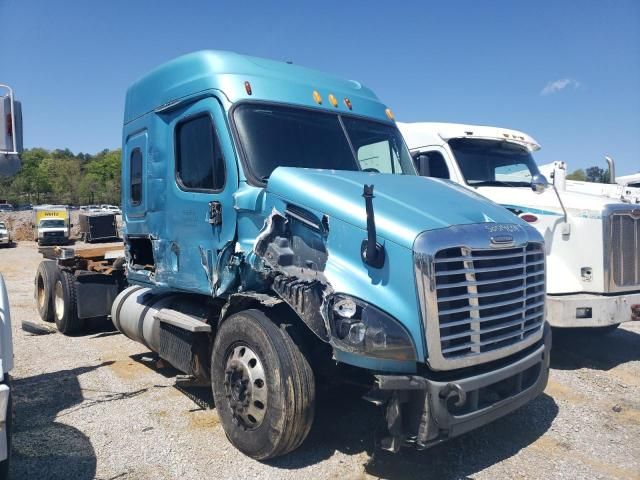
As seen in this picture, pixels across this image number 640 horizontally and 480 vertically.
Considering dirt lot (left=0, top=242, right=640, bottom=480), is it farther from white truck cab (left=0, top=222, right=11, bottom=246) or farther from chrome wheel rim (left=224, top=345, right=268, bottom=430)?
white truck cab (left=0, top=222, right=11, bottom=246)

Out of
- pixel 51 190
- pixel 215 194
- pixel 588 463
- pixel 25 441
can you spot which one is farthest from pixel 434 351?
pixel 51 190

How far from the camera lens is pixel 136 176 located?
5.98 meters

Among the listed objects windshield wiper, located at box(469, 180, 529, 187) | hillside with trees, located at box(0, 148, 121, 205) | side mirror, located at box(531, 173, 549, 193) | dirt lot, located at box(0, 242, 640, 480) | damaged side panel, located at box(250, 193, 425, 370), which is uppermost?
hillside with trees, located at box(0, 148, 121, 205)

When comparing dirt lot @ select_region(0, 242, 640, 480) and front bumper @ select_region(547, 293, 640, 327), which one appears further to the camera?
front bumper @ select_region(547, 293, 640, 327)

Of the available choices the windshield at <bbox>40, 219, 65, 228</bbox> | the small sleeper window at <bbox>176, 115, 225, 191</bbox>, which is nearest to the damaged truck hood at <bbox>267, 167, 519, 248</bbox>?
the small sleeper window at <bbox>176, 115, 225, 191</bbox>

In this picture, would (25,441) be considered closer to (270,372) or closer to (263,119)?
(270,372)

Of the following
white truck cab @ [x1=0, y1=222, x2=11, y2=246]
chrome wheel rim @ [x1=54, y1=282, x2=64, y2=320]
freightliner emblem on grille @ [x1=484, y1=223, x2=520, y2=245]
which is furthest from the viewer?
white truck cab @ [x1=0, y1=222, x2=11, y2=246]

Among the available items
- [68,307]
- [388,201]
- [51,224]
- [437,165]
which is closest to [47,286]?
[68,307]

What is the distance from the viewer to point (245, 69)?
15.7 feet

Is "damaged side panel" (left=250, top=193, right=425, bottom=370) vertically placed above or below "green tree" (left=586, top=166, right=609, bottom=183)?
below

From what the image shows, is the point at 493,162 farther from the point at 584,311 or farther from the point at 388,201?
the point at 388,201

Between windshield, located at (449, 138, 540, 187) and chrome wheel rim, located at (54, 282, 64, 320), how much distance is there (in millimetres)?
6565

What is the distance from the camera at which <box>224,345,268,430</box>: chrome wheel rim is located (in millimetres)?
3832

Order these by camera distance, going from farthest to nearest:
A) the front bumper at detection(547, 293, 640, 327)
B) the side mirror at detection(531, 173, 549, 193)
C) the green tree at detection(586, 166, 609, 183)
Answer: the green tree at detection(586, 166, 609, 183) → the side mirror at detection(531, 173, 549, 193) → the front bumper at detection(547, 293, 640, 327)
